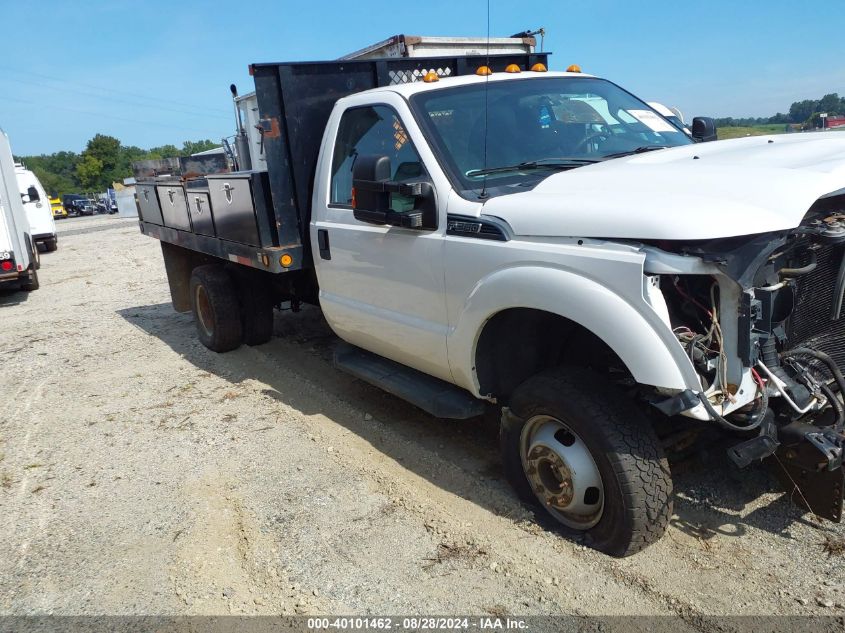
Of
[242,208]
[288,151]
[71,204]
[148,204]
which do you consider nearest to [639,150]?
[288,151]

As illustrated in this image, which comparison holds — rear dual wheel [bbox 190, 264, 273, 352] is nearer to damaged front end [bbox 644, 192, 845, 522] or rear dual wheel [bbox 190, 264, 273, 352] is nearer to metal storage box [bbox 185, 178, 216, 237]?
metal storage box [bbox 185, 178, 216, 237]

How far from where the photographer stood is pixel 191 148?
102875mm

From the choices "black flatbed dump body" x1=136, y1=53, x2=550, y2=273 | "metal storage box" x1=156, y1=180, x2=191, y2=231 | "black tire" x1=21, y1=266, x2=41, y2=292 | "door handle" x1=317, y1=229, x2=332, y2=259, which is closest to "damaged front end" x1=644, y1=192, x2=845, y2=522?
"door handle" x1=317, y1=229, x2=332, y2=259

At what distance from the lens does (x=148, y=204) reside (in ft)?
25.3

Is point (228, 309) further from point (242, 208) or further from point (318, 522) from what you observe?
point (318, 522)

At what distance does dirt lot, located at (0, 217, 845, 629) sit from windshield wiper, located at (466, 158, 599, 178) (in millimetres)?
1634

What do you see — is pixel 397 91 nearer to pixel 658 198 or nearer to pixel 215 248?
pixel 658 198

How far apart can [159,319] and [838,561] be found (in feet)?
25.4

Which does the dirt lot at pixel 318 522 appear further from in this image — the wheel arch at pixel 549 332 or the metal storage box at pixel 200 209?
the metal storage box at pixel 200 209

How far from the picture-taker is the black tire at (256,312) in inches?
256

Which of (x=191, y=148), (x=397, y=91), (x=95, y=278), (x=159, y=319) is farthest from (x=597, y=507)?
(x=191, y=148)

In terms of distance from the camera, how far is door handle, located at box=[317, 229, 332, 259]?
4.54 metres

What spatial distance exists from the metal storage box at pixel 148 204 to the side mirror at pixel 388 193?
4.43 m

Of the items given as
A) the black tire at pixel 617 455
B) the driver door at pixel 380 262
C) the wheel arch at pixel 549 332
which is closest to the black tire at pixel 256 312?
the driver door at pixel 380 262
